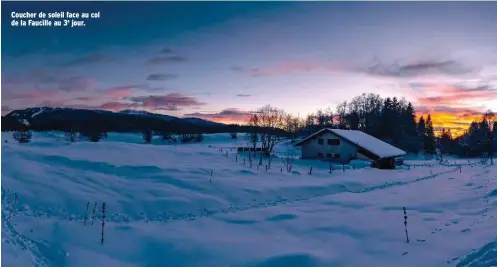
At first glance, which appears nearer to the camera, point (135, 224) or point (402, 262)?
point (402, 262)

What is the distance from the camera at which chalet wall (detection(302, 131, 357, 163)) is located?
149ft

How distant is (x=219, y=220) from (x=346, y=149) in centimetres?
3221

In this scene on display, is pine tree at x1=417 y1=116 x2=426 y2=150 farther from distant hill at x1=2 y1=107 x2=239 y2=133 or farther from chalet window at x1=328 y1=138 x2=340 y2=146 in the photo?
distant hill at x1=2 y1=107 x2=239 y2=133

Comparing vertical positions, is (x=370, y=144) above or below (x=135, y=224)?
above

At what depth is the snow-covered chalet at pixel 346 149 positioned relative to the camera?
144 ft

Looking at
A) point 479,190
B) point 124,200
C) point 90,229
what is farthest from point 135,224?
point 479,190

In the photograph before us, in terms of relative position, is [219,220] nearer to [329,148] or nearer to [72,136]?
[329,148]

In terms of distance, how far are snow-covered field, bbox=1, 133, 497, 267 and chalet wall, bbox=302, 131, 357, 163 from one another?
65.7 ft

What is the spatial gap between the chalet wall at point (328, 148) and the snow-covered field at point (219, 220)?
65.7 ft

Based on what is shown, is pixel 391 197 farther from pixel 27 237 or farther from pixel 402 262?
pixel 27 237

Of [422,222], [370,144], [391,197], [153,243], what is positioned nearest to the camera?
[153,243]

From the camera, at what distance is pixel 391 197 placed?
69.8 feet

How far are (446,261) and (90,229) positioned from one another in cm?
1148

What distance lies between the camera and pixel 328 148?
1834 inches
